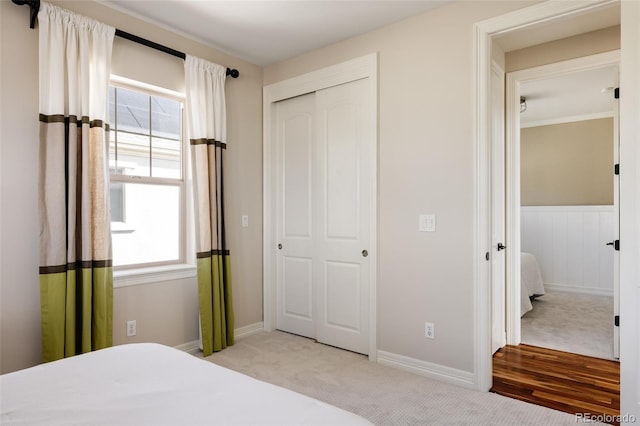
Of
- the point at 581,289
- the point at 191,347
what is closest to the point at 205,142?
the point at 191,347

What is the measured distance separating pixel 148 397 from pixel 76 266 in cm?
173

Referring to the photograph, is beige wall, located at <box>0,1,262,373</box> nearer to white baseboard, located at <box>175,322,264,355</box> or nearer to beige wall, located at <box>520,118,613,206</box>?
white baseboard, located at <box>175,322,264,355</box>

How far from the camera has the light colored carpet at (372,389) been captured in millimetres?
2244

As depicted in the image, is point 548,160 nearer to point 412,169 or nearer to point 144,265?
point 412,169

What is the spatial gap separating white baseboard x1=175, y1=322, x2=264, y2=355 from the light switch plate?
202 cm

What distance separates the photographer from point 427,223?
9.42 feet

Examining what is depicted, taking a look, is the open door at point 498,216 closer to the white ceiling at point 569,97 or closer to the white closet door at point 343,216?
the white ceiling at point 569,97

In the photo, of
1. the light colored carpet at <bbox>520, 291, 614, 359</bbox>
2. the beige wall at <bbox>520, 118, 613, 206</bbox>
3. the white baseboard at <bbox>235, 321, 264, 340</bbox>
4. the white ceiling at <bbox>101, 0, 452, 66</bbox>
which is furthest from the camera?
the beige wall at <bbox>520, 118, 613, 206</bbox>

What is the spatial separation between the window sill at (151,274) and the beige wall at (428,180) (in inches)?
65.6

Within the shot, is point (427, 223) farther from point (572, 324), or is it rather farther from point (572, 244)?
point (572, 244)

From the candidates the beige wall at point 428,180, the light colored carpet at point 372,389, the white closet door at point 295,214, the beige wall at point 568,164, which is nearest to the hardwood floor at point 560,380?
the light colored carpet at point 372,389

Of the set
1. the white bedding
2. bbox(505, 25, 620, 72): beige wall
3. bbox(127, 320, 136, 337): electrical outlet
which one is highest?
bbox(505, 25, 620, 72): beige wall

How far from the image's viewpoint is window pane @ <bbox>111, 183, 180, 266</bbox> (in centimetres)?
302

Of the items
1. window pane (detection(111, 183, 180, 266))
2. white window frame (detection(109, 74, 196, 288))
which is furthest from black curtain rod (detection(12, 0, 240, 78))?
window pane (detection(111, 183, 180, 266))
